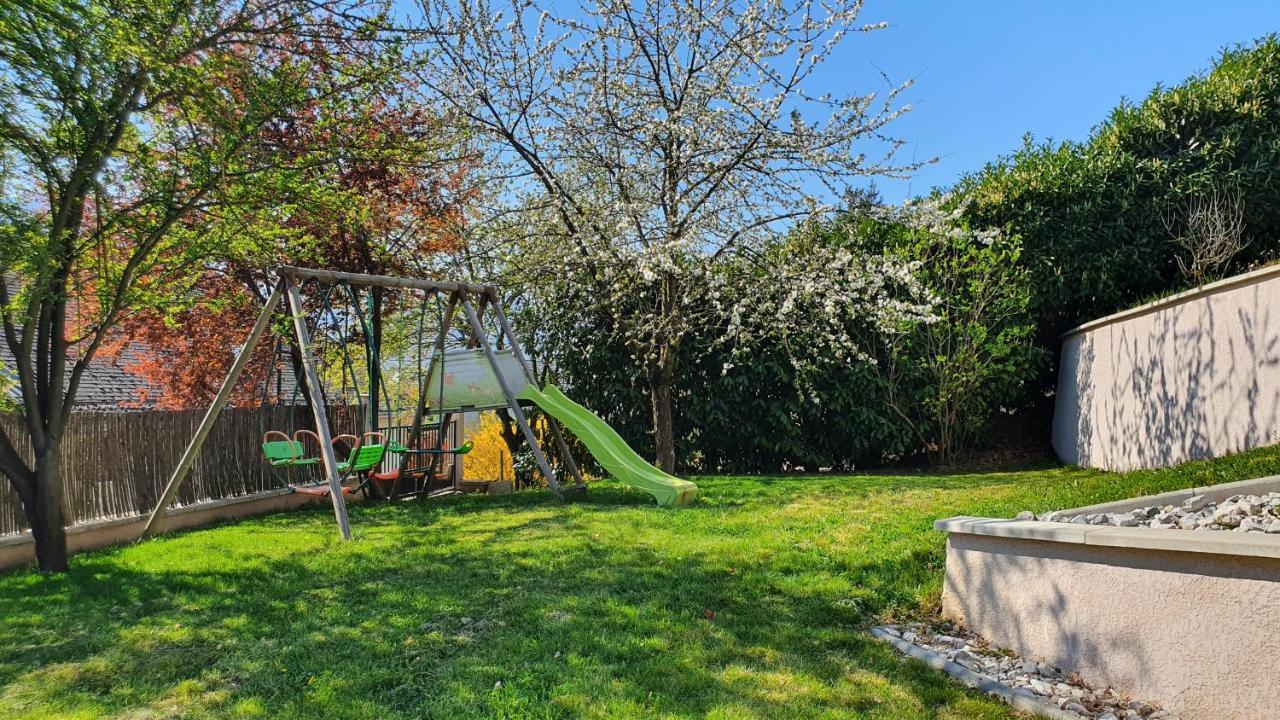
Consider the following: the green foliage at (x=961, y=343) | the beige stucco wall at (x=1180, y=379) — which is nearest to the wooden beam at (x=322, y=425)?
the green foliage at (x=961, y=343)

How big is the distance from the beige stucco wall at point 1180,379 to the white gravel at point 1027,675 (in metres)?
4.53

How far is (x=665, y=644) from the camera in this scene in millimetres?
3568

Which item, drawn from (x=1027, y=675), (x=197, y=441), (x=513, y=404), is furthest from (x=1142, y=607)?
(x=197, y=441)

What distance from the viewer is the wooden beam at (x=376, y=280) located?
709cm

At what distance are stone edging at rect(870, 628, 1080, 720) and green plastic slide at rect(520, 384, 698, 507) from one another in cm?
386

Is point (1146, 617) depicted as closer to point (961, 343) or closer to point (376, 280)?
point (376, 280)

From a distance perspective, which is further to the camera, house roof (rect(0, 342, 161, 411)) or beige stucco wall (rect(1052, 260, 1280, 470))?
house roof (rect(0, 342, 161, 411))

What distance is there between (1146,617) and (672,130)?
7.18m

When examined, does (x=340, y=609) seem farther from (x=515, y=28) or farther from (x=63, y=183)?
(x=515, y=28)

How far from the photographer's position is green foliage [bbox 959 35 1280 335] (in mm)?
9664

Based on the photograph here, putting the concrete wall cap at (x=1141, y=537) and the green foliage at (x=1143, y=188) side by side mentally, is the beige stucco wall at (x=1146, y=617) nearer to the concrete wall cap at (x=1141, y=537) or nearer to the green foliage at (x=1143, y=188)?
the concrete wall cap at (x=1141, y=537)

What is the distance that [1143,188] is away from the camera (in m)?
10.0

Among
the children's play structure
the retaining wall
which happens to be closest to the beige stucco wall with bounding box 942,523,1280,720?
the retaining wall

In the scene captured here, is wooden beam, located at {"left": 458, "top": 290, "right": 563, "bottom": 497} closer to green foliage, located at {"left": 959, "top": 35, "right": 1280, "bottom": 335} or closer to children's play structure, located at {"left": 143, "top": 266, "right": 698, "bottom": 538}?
children's play structure, located at {"left": 143, "top": 266, "right": 698, "bottom": 538}
